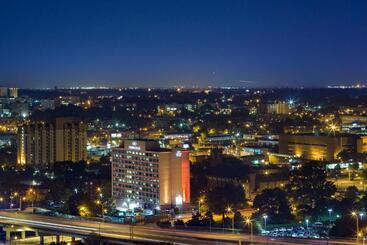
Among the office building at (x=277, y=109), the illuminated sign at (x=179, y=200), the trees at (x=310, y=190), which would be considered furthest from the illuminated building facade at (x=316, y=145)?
the office building at (x=277, y=109)

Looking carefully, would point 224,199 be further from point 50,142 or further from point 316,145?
point 50,142

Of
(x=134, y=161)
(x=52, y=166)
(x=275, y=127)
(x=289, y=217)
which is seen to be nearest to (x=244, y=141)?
(x=275, y=127)

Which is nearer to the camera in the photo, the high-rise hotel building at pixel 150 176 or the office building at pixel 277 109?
the high-rise hotel building at pixel 150 176

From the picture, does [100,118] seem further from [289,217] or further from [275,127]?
[289,217]

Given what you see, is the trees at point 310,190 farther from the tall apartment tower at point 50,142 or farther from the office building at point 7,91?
the office building at point 7,91

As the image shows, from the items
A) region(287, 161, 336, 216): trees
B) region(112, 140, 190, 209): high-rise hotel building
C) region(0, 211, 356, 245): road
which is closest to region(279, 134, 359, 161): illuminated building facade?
region(287, 161, 336, 216): trees

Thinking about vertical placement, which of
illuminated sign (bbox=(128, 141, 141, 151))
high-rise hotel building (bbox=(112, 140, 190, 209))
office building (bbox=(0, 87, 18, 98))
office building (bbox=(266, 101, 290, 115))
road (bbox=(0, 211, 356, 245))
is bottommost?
road (bbox=(0, 211, 356, 245))

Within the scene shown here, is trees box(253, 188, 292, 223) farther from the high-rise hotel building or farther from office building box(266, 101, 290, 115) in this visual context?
office building box(266, 101, 290, 115)
